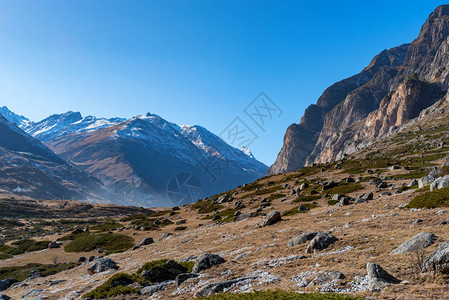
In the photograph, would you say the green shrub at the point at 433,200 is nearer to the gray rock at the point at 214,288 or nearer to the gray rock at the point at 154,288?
the gray rock at the point at 214,288

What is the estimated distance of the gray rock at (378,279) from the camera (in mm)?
9422

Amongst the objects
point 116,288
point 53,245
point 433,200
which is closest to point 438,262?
point 433,200

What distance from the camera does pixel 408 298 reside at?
8.30 metres

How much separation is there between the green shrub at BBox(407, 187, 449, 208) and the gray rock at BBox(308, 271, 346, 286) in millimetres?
12842

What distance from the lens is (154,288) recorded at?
51.8 ft

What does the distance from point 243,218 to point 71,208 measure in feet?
493

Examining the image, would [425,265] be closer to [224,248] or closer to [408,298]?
[408,298]

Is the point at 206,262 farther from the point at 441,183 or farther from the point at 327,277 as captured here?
the point at 441,183

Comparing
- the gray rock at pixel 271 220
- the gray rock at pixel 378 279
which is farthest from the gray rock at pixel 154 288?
the gray rock at pixel 271 220

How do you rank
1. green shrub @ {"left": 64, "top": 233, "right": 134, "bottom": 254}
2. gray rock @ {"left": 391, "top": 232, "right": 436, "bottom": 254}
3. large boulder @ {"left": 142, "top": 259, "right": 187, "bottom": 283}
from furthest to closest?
1. green shrub @ {"left": 64, "top": 233, "right": 134, "bottom": 254}
2. large boulder @ {"left": 142, "top": 259, "right": 187, "bottom": 283}
3. gray rock @ {"left": 391, "top": 232, "right": 436, "bottom": 254}

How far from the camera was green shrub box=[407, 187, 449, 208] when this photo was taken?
18697 mm

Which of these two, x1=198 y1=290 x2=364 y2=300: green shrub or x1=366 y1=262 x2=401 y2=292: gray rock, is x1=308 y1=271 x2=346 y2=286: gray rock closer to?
x1=366 y1=262 x2=401 y2=292: gray rock

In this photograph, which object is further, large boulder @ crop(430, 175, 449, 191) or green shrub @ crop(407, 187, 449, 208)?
large boulder @ crop(430, 175, 449, 191)

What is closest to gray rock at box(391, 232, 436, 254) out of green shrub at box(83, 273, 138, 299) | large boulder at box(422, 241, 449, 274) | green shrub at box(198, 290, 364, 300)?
large boulder at box(422, 241, 449, 274)
